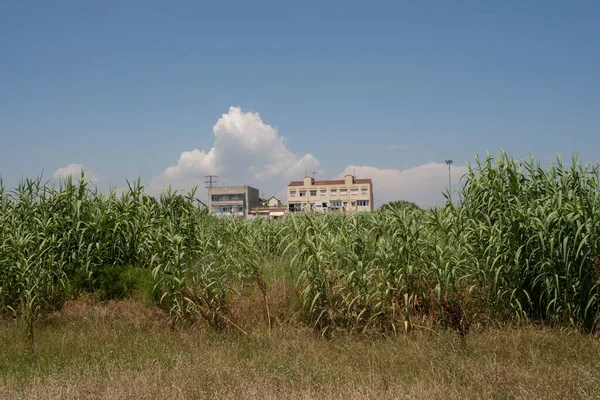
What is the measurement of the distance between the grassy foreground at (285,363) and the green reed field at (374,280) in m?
0.06

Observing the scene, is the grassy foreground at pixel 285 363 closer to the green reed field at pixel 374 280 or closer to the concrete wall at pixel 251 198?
the green reed field at pixel 374 280

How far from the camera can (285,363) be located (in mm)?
6156

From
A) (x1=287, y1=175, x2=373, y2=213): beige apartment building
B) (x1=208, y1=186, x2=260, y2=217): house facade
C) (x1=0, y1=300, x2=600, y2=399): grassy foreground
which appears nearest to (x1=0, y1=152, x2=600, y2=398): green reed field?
(x1=0, y1=300, x2=600, y2=399): grassy foreground

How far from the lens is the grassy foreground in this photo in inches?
197

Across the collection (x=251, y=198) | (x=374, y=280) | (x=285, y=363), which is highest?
(x=251, y=198)

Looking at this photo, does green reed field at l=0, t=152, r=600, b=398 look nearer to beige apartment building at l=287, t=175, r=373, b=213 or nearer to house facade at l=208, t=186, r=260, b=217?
beige apartment building at l=287, t=175, r=373, b=213

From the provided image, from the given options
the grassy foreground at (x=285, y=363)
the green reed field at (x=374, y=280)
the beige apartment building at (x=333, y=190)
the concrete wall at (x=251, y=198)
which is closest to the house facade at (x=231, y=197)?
the concrete wall at (x=251, y=198)

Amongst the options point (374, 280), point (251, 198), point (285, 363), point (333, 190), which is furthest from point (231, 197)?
point (285, 363)

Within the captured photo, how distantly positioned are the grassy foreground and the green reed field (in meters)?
0.06

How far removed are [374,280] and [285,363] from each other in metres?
2.21

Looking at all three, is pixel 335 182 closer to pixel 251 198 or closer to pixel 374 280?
pixel 251 198

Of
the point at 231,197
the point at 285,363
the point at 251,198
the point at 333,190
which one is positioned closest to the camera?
the point at 285,363

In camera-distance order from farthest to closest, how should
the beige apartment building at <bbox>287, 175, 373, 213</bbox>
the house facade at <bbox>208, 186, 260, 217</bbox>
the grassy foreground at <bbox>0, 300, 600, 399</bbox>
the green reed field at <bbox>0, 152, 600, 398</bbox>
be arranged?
the house facade at <bbox>208, 186, 260, 217</bbox> → the beige apartment building at <bbox>287, 175, 373, 213</bbox> → the green reed field at <bbox>0, 152, 600, 398</bbox> → the grassy foreground at <bbox>0, 300, 600, 399</bbox>

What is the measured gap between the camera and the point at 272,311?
8.15m
